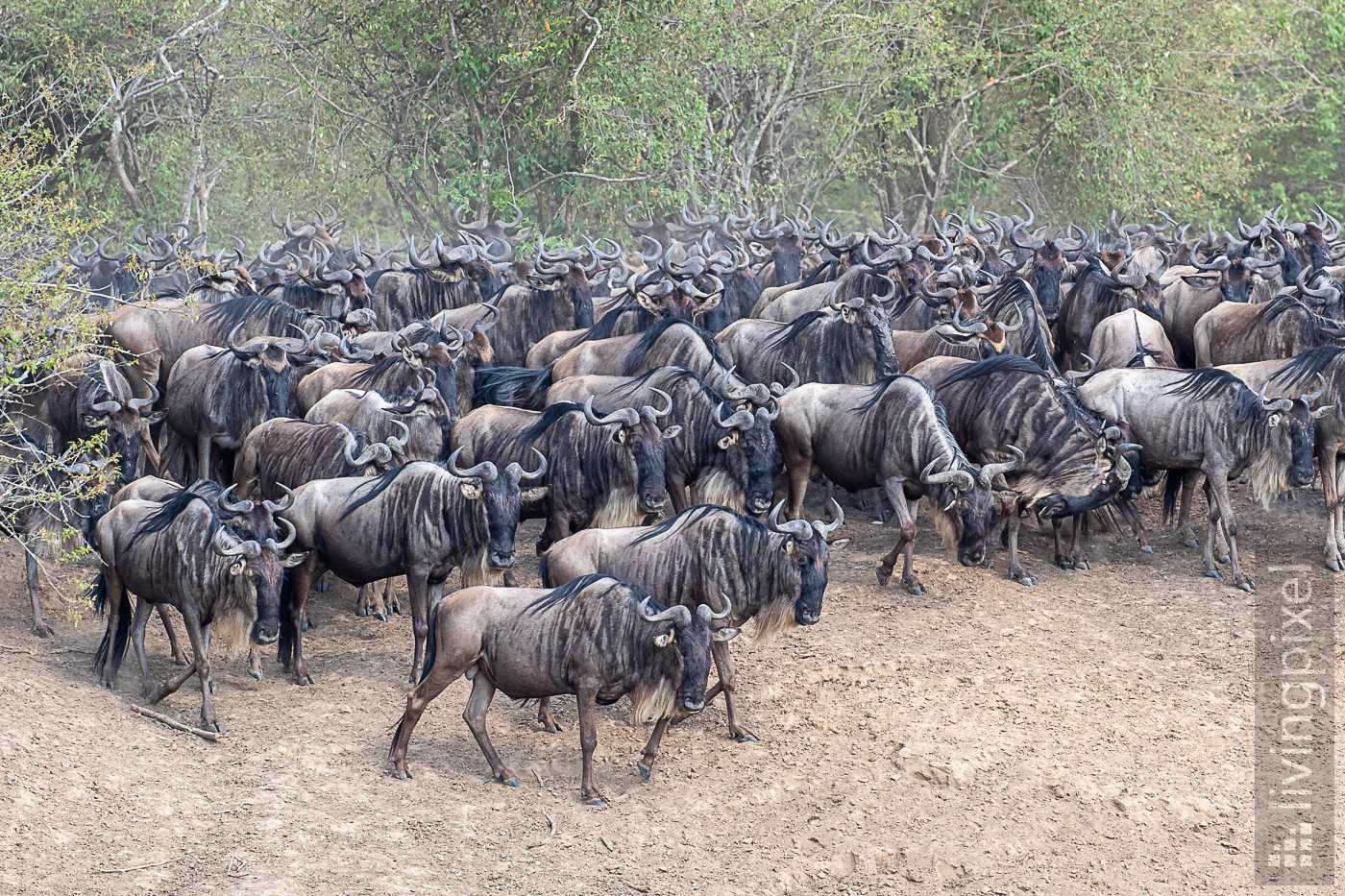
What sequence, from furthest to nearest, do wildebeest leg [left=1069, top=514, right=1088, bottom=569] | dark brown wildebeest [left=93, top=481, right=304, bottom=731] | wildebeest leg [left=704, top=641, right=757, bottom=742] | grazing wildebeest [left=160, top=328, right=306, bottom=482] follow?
grazing wildebeest [left=160, top=328, right=306, bottom=482] < wildebeest leg [left=1069, top=514, right=1088, bottom=569] < dark brown wildebeest [left=93, top=481, right=304, bottom=731] < wildebeest leg [left=704, top=641, right=757, bottom=742]

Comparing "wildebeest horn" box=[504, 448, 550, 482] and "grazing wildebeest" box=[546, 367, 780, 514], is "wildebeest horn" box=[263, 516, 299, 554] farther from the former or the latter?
"grazing wildebeest" box=[546, 367, 780, 514]

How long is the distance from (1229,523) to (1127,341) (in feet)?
11.4

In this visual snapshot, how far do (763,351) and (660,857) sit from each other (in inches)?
265

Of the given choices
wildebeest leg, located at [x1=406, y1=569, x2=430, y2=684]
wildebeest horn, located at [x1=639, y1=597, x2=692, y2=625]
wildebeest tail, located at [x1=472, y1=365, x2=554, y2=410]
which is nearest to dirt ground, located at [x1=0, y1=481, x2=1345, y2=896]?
wildebeest leg, located at [x1=406, y1=569, x2=430, y2=684]

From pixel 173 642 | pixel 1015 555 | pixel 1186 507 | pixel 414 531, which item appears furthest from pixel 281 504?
pixel 1186 507

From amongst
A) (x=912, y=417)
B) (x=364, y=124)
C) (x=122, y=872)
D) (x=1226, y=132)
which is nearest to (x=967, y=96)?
(x=1226, y=132)

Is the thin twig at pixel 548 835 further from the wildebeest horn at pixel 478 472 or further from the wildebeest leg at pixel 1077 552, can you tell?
the wildebeest leg at pixel 1077 552

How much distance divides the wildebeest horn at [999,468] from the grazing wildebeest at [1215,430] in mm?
895

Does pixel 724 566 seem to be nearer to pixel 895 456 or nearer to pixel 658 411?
pixel 658 411

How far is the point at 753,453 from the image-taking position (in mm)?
10852

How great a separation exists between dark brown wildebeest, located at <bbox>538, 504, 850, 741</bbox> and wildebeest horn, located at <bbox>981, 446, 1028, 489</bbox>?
2.13 m

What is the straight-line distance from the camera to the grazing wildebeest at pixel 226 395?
12.2m

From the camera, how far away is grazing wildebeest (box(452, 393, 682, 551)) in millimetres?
10266

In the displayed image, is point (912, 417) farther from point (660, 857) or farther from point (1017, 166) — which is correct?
point (1017, 166)
